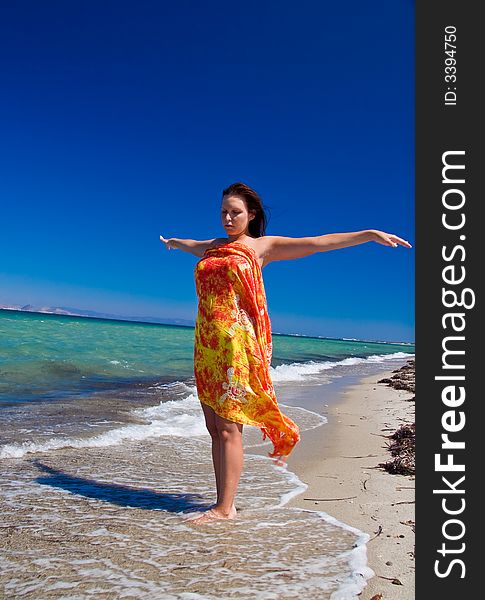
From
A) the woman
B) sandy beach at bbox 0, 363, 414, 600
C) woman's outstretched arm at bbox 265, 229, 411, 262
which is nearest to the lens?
sandy beach at bbox 0, 363, 414, 600

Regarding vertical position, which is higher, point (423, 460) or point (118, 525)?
point (423, 460)

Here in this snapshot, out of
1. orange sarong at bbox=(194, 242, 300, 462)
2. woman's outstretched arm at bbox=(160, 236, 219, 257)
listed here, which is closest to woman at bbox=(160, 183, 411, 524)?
orange sarong at bbox=(194, 242, 300, 462)

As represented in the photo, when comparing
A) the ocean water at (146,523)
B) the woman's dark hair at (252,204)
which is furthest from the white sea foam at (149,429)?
the woman's dark hair at (252,204)

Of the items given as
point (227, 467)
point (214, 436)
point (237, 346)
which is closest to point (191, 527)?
point (227, 467)

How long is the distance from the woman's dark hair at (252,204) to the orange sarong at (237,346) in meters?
0.32

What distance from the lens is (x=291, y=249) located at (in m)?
3.69

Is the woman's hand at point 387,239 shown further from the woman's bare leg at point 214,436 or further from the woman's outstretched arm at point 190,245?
the woman's bare leg at point 214,436

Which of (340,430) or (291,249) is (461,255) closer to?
(291,249)

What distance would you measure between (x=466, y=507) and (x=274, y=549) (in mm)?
1091

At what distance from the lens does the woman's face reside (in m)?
3.68

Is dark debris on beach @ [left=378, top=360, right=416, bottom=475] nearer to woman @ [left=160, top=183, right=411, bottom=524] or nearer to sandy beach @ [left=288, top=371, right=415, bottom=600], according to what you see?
sandy beach @ [left=288, top=371, right=415, bottom=600]

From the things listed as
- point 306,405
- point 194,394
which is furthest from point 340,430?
point 194,394

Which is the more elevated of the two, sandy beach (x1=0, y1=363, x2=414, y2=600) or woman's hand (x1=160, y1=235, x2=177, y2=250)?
woman's hand (x1=160, y1=235, x2=177, y2=250)

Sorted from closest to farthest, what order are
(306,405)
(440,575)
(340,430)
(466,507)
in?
(440,575) < (466,507) < (340,430) < (306,405)
